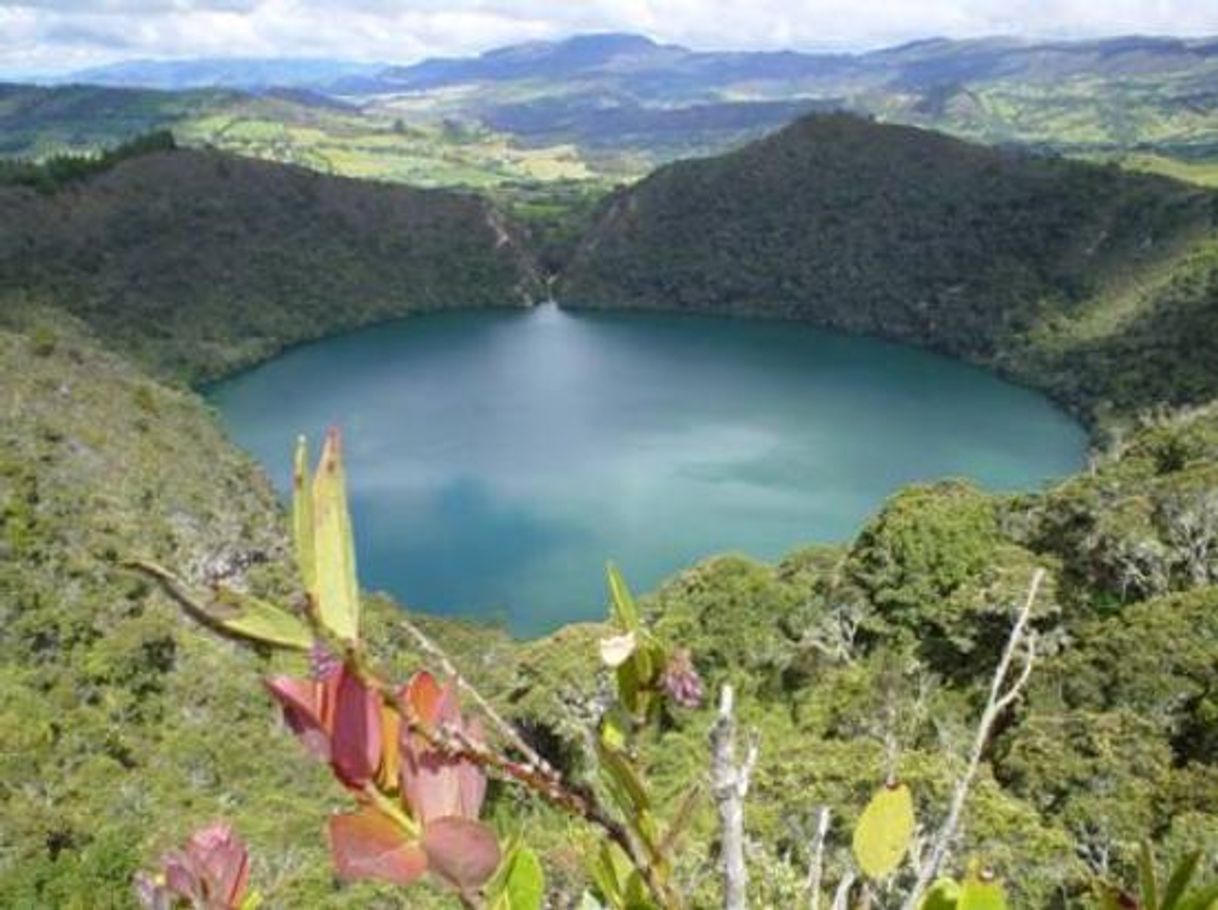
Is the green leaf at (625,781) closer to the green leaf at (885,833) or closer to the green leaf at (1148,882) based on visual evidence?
the green leaf at (885,833)

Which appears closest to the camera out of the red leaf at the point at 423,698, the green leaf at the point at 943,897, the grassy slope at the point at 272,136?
the red leaf at the point at 423,698

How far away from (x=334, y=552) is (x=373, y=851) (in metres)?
0.20

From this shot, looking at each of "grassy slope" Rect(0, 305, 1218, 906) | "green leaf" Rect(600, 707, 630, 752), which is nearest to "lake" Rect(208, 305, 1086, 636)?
"grassy slope" Rect(0, 305, 1218, 906)

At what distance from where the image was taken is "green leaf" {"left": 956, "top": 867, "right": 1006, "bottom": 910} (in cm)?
92

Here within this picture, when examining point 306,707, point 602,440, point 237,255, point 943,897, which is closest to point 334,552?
point 306,707

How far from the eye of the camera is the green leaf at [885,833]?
1118 mm

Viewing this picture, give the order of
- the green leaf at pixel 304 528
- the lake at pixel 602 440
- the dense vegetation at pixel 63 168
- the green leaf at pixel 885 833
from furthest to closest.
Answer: the dense vegetation at pixel 63 168 → the lake at pixel 602 440 → the green leaf at pixel 885 833 → the green leaf at pixel 304 528

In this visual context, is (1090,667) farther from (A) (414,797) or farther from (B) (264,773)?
(A) (414,797)

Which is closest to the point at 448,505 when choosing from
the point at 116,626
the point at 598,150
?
the point at 116,626

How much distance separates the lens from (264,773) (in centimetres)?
1709

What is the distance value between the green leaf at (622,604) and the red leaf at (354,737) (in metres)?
0.29

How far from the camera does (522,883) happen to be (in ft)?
3.23

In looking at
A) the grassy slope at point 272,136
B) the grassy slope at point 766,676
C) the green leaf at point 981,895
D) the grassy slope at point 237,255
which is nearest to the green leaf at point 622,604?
the green leaf at point 981,895

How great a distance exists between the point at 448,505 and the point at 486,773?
130 ft
